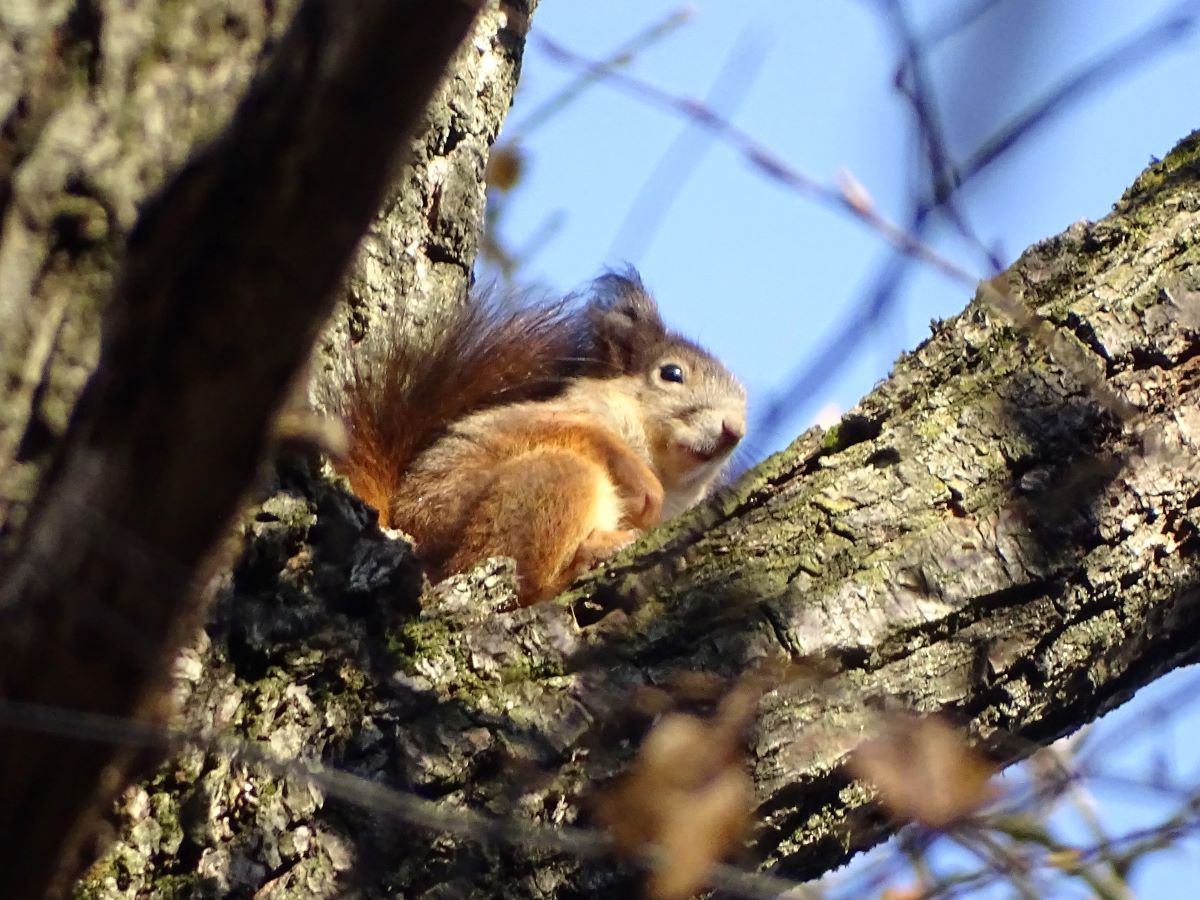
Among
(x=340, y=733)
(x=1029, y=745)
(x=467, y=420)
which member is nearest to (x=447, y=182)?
(x=467, y=420)

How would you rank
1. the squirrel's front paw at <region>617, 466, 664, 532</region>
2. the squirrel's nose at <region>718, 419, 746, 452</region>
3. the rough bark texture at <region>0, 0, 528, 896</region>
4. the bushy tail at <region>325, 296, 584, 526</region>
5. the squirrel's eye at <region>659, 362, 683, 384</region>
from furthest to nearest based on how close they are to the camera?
the squirrel's eye at <region>659, 362, 683, 384</region>
the squirrel's nose at <region>718, 419, 746, 452</region>
the squirrel's front paw at <region>617, 466, 664, 532</region>
the bushy tail at <region>325, 296, 584, 526</region>
the rough bark texture at <region>0, 0, 528, 896</region>

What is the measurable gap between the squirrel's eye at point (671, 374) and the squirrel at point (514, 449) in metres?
0.15

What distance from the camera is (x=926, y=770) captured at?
1302 mm

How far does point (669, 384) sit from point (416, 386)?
1.24m

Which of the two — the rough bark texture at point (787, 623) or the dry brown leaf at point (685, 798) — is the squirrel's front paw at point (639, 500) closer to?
the rough bark texture at point (787, 623)

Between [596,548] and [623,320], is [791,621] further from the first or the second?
[623,320]

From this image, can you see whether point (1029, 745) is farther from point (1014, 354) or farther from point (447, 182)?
point (447, 182)

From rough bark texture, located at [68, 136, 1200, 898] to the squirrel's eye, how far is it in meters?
1.89

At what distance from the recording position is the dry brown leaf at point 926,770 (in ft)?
4.00

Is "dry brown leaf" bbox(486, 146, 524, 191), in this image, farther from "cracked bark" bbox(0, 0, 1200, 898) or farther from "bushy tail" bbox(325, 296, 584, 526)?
"cracked bark" bbox(0, 0, 1200, 898)

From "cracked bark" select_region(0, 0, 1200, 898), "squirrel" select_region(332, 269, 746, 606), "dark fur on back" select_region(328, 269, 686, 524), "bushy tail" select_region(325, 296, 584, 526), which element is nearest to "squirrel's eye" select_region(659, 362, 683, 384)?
"squirrel" select_region(332, 269, 746, 606)

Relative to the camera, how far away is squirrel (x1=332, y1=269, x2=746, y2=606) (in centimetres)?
263

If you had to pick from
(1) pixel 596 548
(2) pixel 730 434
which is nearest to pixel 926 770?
(1) pixel 596 548

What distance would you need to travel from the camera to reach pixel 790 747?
1631mm
